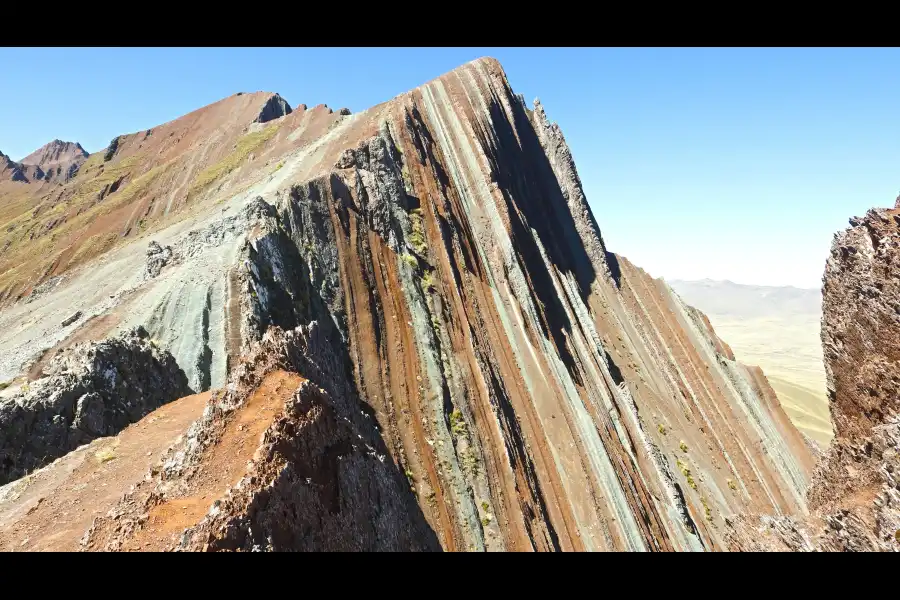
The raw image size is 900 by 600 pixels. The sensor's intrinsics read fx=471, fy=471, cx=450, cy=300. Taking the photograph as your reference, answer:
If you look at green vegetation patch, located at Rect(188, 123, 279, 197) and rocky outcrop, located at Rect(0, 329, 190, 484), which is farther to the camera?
green vegetation patch, located at Rect(188, 123, 279, 197)

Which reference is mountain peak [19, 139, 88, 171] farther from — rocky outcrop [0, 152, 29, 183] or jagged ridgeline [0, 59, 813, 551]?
jagged ridgeline [0, 59, 813, 551]

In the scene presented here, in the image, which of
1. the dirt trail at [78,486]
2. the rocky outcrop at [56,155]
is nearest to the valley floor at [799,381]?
the dirt trail at [78,486]

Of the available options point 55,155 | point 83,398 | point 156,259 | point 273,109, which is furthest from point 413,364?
point 55,155

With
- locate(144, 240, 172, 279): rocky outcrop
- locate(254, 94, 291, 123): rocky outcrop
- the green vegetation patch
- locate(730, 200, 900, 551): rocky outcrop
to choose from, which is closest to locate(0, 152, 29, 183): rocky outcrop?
locate(254, 94, 291, 123): rocky outcrop

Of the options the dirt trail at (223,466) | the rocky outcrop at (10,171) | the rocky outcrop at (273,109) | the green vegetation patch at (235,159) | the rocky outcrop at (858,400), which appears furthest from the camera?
the rocky outcrop at (10,171)

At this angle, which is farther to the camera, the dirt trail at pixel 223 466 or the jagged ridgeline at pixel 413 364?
the jagged ridgeline at pixel 413 364

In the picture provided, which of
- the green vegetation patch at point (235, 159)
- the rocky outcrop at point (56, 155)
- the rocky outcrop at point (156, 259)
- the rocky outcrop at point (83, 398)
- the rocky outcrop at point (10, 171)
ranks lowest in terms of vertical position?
the rocky outcrop at point (83, 398)

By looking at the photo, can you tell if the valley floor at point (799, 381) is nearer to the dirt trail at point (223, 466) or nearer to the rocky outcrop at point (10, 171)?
the dirt trail at point (223, 466)
